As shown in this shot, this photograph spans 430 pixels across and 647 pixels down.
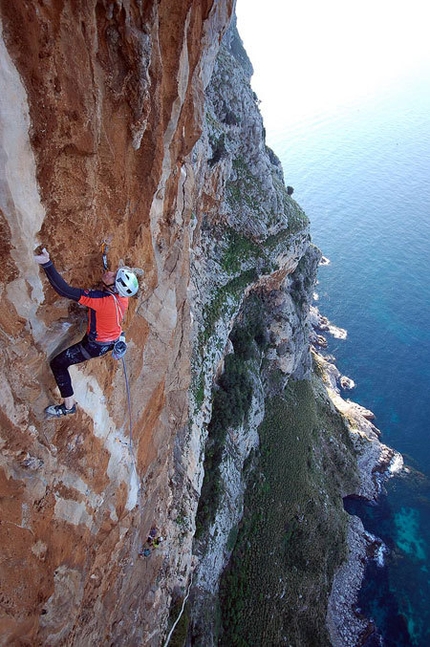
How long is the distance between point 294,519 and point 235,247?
16789mm

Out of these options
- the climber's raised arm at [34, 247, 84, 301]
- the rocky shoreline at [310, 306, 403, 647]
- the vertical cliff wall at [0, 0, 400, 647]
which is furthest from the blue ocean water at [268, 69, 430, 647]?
the climber's raised arm at [34, 247, 84, 301]

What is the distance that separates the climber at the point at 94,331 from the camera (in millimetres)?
6859

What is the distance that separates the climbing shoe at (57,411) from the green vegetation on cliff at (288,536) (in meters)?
18.3

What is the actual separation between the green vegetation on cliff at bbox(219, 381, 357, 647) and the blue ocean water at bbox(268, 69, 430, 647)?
5880mm

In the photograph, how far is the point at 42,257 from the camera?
20.2ft

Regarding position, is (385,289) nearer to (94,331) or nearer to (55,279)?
(94,331)

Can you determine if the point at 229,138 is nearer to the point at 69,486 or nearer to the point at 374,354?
the point at 69,486

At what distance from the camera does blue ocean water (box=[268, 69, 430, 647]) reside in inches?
1232

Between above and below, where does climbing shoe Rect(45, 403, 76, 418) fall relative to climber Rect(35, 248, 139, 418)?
below

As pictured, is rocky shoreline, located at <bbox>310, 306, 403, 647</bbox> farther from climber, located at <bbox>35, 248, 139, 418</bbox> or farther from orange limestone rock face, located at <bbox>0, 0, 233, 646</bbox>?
climber, located at <bbox>35, 248, 139, 418</bbox>

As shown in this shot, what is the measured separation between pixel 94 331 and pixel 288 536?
22842 millimetres

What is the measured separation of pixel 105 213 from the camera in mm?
7391

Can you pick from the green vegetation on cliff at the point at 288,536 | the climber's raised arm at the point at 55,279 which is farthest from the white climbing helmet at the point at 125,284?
the green vegetation on cliff at the point at 288,536

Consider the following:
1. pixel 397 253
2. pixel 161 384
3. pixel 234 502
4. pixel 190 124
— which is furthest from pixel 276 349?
pixel 397 253
